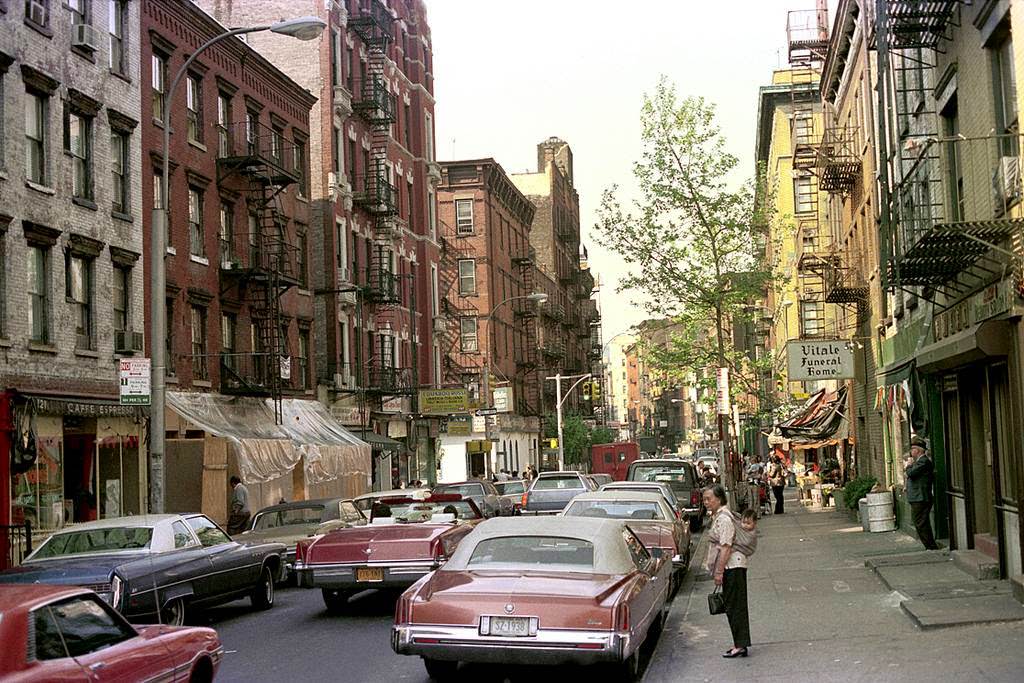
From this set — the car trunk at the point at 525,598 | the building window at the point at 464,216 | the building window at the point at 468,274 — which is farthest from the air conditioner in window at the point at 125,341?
the building window at the point at 464,216

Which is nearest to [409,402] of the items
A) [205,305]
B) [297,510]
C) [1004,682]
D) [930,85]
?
[205,305]

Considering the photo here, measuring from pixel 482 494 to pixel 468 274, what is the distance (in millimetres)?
43038

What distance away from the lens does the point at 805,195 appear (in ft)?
162

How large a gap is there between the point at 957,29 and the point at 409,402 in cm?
3663

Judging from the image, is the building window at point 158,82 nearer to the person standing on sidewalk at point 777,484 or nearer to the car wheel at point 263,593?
the car wheel at point 263,593

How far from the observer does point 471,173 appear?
72.5m

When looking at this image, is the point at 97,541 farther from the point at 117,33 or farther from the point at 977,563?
the point at 117,33

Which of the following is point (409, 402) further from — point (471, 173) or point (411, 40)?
point (471, 173)

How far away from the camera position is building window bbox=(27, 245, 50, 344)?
2459 cm

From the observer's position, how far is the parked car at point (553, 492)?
26828mm

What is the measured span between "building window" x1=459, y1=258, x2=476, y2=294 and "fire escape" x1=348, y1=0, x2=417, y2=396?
21.3m

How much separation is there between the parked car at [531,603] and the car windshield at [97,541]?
4980 mm

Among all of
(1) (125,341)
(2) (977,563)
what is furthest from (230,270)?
(2) (977,563)

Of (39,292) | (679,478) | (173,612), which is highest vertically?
(39,292)
